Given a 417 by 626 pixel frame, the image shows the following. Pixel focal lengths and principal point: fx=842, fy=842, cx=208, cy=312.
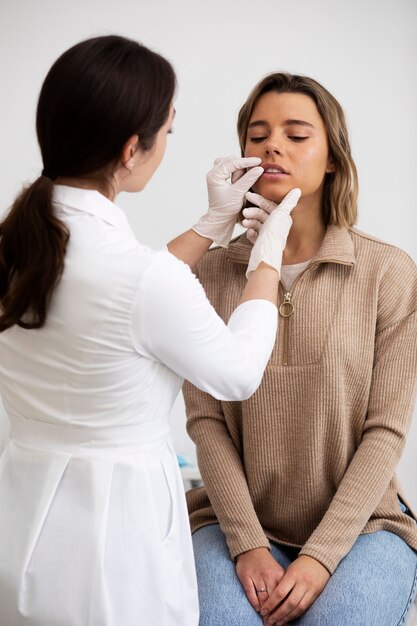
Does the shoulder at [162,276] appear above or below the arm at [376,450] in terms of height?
above

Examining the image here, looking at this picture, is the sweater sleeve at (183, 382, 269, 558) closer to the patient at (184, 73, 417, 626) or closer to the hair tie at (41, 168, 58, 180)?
the patient at (184, 73, 417, 626)

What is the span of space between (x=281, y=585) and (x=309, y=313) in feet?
1.63

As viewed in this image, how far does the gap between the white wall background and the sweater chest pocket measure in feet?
3.54

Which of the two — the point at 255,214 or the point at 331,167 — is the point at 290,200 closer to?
the point at 255,214

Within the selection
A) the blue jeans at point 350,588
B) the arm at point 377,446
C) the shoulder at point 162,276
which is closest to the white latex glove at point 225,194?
the arm at point 377,446

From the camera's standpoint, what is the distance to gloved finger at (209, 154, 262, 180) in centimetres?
163

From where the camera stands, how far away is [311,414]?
5.09 feet

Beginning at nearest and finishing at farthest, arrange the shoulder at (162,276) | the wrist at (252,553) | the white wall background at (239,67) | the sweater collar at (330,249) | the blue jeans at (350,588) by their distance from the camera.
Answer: the shoulder at (162,276)
the blue jeans at (350,588)
the wrist at (252,553)
the sweater collar at (330,249)
the white wall background at (239,67)

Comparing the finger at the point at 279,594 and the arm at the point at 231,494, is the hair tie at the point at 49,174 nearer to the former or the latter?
the arm at the point at 231,494

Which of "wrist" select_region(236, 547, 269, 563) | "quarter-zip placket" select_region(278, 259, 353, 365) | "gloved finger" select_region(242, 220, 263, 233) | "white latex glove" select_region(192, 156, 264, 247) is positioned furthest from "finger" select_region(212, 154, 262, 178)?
"wrist" select_region(236, 547, 269, 563)

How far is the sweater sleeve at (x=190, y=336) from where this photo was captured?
113cm

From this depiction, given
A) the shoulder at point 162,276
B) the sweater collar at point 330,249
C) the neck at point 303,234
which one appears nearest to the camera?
the shoulder at point 162,276

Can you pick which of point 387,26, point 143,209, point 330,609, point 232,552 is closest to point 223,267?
point 232,552

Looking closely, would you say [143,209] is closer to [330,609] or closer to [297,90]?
[297,90]
